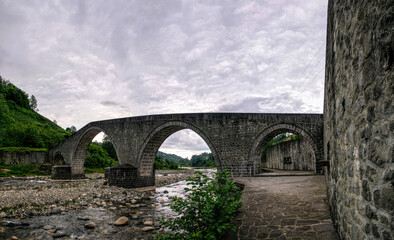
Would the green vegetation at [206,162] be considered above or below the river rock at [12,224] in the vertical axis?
below

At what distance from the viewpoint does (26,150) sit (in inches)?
936

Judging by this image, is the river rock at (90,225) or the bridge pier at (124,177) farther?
the bridge pier at (124,177)

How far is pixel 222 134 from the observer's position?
1238 cm

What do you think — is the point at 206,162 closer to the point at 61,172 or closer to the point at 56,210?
the point at 61,172

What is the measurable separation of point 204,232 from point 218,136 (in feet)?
29.9

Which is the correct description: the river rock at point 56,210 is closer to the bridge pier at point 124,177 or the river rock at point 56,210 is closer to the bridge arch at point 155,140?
the bridge pier at point 124,177

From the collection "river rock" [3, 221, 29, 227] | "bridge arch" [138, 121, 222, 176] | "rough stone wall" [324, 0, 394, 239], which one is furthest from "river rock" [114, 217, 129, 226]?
"bridge arch" [138, 121, 222, 176]

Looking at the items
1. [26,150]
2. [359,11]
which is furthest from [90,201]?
[26,150]

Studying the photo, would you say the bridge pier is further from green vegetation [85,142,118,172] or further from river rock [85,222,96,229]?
green vegetation [85,142,118,172]

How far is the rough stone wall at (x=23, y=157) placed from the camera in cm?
2217

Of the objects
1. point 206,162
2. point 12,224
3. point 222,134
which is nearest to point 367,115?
point 12,224

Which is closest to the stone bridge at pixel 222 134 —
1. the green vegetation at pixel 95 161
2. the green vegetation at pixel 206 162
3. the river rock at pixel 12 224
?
the river rock at pixel 12 224

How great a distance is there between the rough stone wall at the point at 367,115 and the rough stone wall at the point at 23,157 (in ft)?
90.6

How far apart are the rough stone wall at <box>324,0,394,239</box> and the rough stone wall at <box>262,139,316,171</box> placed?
11.7m
